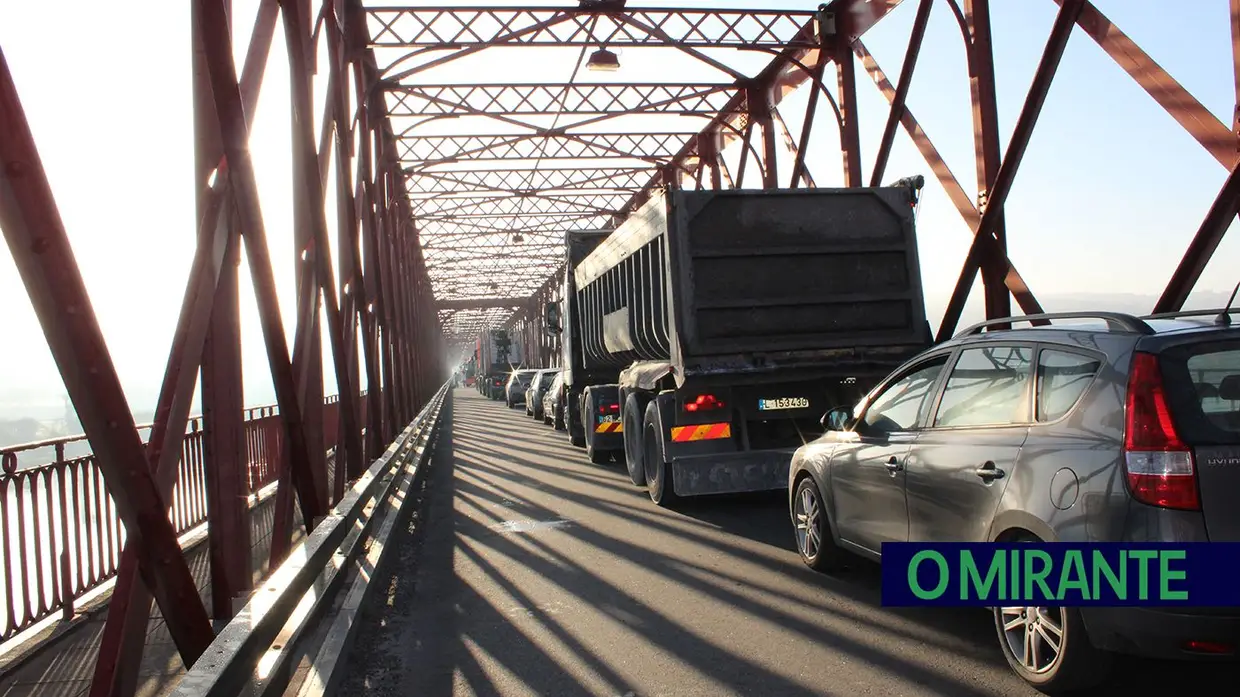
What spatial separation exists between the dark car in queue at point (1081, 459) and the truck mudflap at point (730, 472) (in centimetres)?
400

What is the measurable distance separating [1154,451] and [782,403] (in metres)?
6.13

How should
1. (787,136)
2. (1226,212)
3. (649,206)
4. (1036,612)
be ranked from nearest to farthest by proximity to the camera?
(1036,612) < (1226,212) < (649,206) < (787,136)

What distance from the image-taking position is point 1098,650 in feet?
13.9

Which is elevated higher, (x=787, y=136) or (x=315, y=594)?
(x=787, y=136)

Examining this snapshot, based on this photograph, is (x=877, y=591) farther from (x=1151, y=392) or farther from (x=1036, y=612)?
(x=1151, y=392)

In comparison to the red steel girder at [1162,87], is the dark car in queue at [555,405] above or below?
below

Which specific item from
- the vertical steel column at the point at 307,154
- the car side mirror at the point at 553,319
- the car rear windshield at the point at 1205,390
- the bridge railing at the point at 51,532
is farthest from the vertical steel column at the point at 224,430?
the car side mirror at the point at 553,319

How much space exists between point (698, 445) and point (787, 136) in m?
9.75

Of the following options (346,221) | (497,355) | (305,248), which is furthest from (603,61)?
(497,355)

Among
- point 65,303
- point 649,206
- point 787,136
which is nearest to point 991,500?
point 65,303

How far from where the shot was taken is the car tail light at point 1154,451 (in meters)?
3.85

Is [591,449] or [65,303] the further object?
[591,449]

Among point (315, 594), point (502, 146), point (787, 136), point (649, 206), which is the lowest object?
point (315, 594)

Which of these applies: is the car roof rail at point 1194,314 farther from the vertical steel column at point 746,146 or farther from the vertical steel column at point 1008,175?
the vertical steel column at point 746,146
